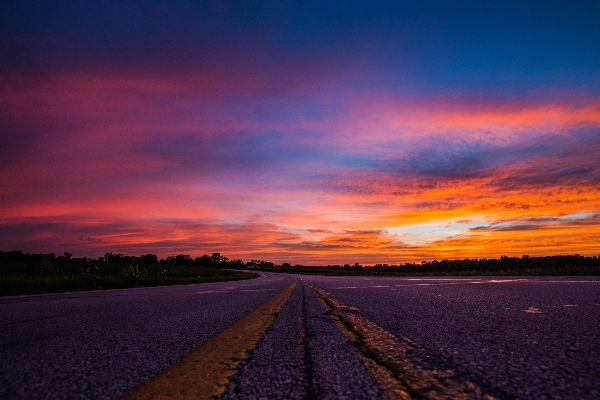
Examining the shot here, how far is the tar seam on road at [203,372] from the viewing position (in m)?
1.50

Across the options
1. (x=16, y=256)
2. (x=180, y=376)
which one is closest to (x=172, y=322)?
(x=180, y=376)

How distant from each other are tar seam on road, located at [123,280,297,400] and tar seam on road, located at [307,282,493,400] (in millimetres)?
734

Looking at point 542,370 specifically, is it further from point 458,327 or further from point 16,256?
point 16,256

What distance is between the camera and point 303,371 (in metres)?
1.77

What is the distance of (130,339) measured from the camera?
9.50 feet

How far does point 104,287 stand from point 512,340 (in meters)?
14.8

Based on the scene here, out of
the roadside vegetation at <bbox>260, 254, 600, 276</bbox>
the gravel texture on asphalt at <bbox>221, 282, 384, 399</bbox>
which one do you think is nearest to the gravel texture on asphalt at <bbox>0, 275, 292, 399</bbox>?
the gravel texture on asphalt at <bbox>221, 282, 384, 399</bbox>

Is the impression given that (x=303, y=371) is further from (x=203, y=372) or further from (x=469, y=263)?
(x=469, y=263)

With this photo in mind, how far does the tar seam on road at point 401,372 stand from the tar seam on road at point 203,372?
73cm

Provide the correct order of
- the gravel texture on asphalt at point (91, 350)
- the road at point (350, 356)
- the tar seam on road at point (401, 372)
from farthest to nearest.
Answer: the gravel texture on asphalt at point (91, 350) → the road at point (350, 356) → the tar seam on road at point (401, 372)

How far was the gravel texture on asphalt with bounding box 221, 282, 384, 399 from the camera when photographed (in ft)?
4.73

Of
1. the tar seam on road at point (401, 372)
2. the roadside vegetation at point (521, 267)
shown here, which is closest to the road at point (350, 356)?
the tar seam on road at point (401, 372)

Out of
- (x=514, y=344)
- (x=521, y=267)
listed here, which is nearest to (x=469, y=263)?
(x=521, y=267)

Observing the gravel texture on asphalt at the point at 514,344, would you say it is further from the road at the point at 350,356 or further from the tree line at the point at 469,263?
the tree line at the point at 469,263
